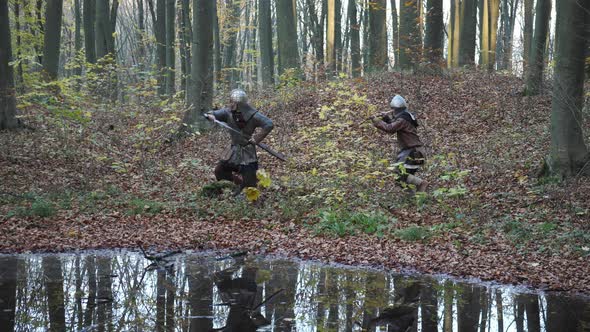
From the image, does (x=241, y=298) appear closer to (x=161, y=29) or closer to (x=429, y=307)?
(x=429, y=307)

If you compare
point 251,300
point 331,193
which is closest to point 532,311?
point 251,300

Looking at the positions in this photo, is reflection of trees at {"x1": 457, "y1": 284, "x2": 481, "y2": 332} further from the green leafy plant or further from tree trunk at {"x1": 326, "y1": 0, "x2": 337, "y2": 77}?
tree trunk at {"x1": 326, "y1": 0, "x2": 337, "y2": 77}

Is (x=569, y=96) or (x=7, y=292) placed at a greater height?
(x=569, y=96)

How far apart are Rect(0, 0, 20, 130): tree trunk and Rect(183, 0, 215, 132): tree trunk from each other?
476 centimetres

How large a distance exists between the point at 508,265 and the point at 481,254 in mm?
578

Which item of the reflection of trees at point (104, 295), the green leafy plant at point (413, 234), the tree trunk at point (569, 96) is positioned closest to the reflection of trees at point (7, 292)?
the reflection of trees at point (104, 295)

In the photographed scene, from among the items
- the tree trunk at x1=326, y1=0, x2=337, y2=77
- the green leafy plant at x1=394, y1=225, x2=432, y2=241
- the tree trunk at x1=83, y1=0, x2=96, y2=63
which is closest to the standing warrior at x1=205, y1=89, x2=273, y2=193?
the green leafy plant at x1=394, y1=225, x2=432, y2=241

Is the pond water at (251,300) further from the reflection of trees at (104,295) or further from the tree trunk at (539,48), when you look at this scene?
the tree trunk at (539,48)

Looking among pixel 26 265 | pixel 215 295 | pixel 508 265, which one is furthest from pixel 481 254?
pixel 26 265

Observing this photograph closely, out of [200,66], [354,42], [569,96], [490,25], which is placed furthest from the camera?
[354,42]

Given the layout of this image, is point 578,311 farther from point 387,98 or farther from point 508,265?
point 387,98

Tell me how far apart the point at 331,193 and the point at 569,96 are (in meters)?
4.74

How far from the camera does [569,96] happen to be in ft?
34.9

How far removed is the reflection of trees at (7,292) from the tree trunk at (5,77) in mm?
8654
